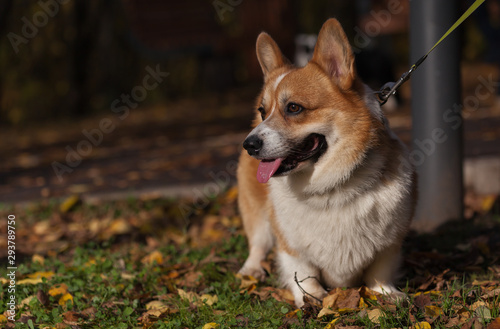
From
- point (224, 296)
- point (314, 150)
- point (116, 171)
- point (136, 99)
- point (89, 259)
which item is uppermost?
point (314, 150)

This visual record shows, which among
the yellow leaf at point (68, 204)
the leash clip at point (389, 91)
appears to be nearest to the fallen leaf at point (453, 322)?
the leash clip at point (389, 91)

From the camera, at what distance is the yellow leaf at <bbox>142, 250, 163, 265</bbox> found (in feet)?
12.2

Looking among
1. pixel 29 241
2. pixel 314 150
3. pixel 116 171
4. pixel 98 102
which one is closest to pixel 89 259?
pixel 29 241

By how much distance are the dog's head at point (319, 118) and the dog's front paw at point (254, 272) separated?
853 mm

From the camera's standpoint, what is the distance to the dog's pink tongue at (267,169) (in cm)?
268

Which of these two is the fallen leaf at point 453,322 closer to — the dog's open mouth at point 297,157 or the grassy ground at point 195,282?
the grassy ground at point 195,282

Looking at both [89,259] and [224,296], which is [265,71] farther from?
[89,259]

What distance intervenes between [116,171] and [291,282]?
4.18 m

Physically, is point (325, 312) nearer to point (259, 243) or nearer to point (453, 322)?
point (453, 322)

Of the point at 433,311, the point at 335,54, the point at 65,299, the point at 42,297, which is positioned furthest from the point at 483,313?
the point at 42,297

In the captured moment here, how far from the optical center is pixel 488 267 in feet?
10.4

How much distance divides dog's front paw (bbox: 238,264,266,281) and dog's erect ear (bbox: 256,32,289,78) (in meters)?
1.11

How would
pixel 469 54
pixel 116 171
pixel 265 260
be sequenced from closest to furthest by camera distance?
pixel 265 260, pixel 116 171, pixel 469 54

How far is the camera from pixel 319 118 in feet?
8.77
